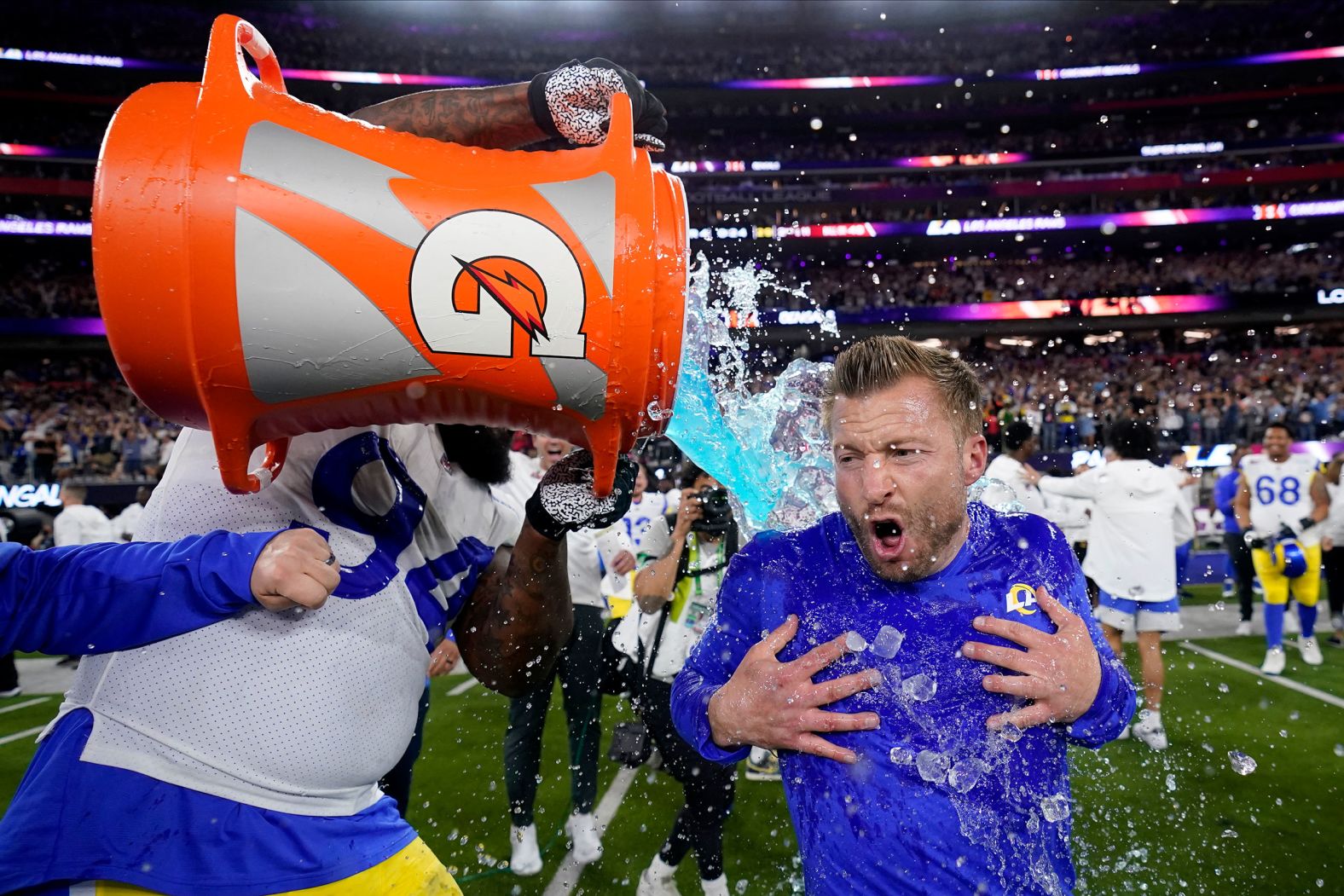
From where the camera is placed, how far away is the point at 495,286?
105cm

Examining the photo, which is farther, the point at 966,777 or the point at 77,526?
the point at 77,526

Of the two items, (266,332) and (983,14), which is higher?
(983,14)

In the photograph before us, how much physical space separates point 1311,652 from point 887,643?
327 inches

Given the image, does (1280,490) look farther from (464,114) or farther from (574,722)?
(464,114)

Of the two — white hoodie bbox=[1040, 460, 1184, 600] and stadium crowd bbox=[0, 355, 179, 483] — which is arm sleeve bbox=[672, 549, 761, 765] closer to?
white hoodie bbox=[1040, 460, 1184, 600]

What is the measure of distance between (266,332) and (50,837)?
1.06 meters

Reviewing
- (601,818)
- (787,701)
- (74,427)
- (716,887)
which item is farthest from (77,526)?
(74,427)

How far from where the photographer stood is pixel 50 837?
4.53ft

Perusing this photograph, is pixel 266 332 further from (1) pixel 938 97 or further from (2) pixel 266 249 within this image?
(1) pixel 938 97

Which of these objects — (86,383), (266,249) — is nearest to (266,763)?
(266,249)

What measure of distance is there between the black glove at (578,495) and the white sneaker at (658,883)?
9.64 ft

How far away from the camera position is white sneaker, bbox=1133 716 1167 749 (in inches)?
222

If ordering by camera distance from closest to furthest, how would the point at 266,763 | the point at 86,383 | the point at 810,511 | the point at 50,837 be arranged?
the point at 50,837 < the point at 266,763 < the point at 810,511 < the point at 86,383

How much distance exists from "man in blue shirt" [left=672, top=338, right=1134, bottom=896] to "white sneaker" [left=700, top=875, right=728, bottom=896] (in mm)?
2345
